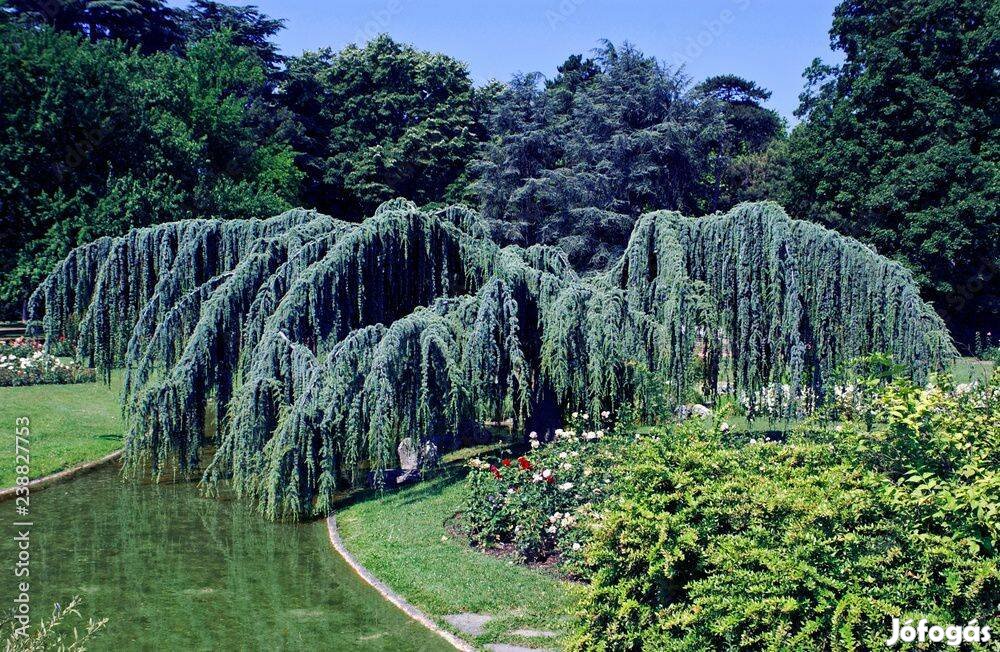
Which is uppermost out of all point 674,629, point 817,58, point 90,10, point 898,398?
point 90,10

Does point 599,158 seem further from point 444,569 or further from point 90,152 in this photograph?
point 444,569

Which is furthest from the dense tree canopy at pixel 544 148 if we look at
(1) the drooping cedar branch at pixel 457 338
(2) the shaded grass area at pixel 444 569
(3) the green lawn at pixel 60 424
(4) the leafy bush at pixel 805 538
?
(4) the leafy bush at pixel 805 538

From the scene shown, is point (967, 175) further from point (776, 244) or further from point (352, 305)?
point (352, 305)

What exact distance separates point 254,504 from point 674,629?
314 inches

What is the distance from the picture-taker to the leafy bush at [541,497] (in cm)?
932

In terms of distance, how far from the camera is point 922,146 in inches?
1211

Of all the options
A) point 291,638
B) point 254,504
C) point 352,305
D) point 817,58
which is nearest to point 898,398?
point 291,638

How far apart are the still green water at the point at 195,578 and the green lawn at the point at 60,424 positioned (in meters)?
1.34

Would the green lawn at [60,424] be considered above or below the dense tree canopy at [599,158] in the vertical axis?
below

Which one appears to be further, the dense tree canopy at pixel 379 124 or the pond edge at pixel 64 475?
the dense tree canopy at pixel 379 124

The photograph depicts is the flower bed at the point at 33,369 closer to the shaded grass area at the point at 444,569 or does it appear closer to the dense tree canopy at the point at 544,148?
the dense tree canopy at the point at 544,148

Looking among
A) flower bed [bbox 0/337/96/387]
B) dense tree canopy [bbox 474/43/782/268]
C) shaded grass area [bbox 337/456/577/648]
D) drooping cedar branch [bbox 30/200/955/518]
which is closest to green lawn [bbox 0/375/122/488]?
flower bed [bbox 0/337/96/387]

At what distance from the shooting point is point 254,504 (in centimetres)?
1262

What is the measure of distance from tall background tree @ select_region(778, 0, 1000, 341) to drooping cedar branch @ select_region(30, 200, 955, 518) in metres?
20.3
